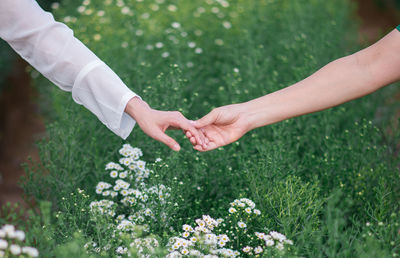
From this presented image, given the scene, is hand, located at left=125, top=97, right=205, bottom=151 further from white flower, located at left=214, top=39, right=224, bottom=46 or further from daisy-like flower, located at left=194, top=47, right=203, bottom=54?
white flower, located at left=214, top=39, right=224, bottom=46

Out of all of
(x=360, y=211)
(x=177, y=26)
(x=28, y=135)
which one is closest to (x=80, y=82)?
(x=360, y=211)

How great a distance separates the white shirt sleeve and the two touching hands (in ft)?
0.33

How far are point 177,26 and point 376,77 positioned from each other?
2.07 metres

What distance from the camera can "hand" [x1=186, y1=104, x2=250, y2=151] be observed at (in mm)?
2333

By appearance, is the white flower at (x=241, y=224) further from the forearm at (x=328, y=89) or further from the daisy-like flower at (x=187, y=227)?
the forearm at (x=328, y=89)

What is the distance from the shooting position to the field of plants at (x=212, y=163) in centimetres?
196

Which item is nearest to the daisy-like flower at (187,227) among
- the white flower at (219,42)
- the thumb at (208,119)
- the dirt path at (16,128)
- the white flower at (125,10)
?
the thumb at (208,119)

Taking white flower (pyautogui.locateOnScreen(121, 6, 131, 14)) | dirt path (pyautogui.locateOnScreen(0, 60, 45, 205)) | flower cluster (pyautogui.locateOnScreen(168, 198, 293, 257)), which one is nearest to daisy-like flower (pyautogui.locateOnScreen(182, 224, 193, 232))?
flower cluster (pyautogui.locateOnScreen(168, 198, 293, 257))

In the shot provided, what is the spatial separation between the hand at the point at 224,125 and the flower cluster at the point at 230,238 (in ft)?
1.12

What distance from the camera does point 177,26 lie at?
390cm

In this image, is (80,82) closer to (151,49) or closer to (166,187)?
(166,187)

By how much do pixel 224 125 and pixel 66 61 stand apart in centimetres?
86

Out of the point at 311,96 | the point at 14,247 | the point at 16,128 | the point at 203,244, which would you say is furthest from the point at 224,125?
the point at 16,128

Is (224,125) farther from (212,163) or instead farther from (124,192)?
(124,192)
